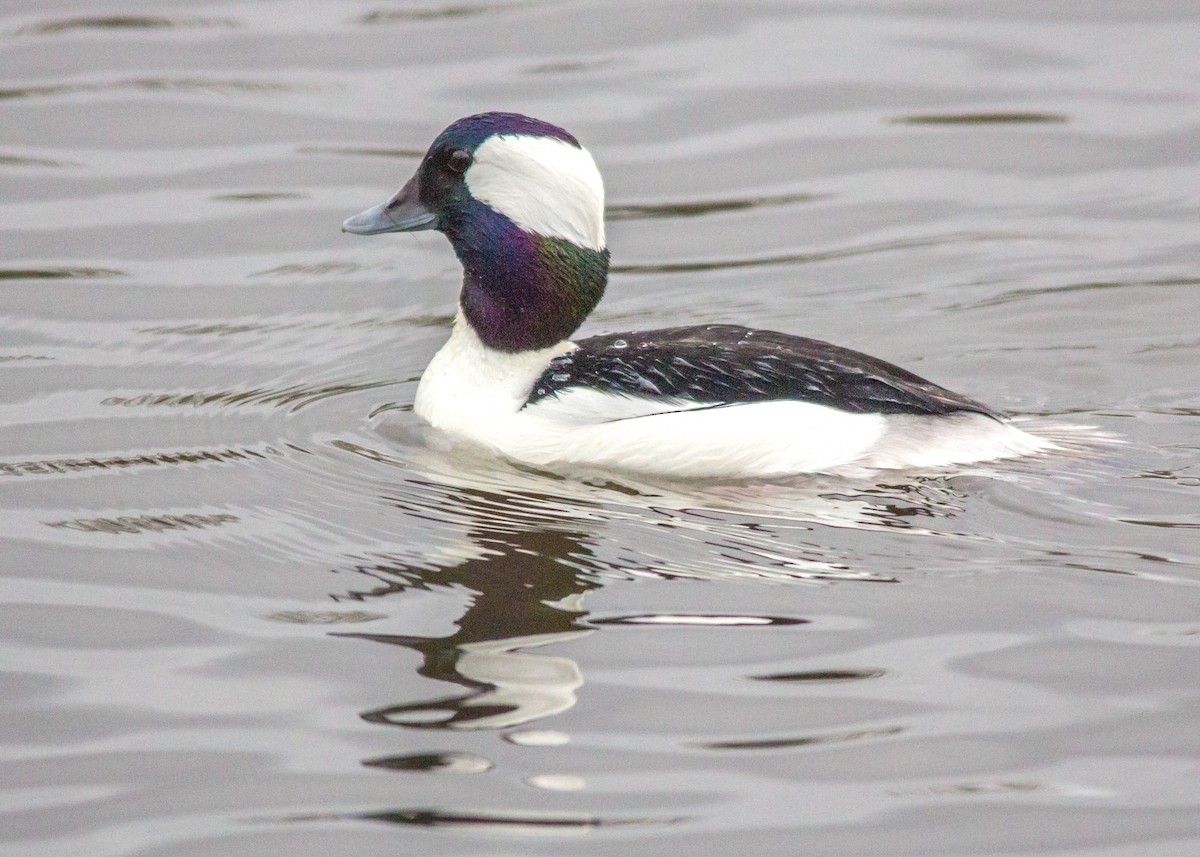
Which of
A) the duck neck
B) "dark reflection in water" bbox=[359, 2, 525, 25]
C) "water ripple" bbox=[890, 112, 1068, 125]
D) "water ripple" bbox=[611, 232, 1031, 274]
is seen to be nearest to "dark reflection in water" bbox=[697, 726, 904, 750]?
the duck neck

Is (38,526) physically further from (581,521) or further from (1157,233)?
(1157,233)

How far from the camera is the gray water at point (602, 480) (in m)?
5.50

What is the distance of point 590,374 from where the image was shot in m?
7.80

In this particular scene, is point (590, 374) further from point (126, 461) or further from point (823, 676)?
point (823, 676)

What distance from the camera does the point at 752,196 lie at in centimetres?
1147

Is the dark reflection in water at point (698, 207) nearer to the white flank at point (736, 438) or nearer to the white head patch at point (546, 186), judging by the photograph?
the white head patch at point (546, 186)

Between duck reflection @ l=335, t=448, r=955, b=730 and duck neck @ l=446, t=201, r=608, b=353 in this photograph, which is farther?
duck neck @ l=446, t=201, r=608, b=353

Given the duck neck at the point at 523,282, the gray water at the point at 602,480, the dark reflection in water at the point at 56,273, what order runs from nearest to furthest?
the gray water at the point at 602,480 → the duck neck at the point at 523,282 → the dark reflection in water at the point at 56,273

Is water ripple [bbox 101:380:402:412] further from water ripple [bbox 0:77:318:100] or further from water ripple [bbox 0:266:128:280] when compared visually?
water ripple [bbox 0:77:318:100]

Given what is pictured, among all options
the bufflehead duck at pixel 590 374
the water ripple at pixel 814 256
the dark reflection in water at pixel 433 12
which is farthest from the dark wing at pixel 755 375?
the dark reflection in water at pixel 433 12

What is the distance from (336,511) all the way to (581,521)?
985mm

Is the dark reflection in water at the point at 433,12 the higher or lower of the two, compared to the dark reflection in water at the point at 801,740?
higher

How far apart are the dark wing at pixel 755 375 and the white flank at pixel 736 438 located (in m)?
0.04

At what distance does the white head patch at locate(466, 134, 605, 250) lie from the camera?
787 centimetres
